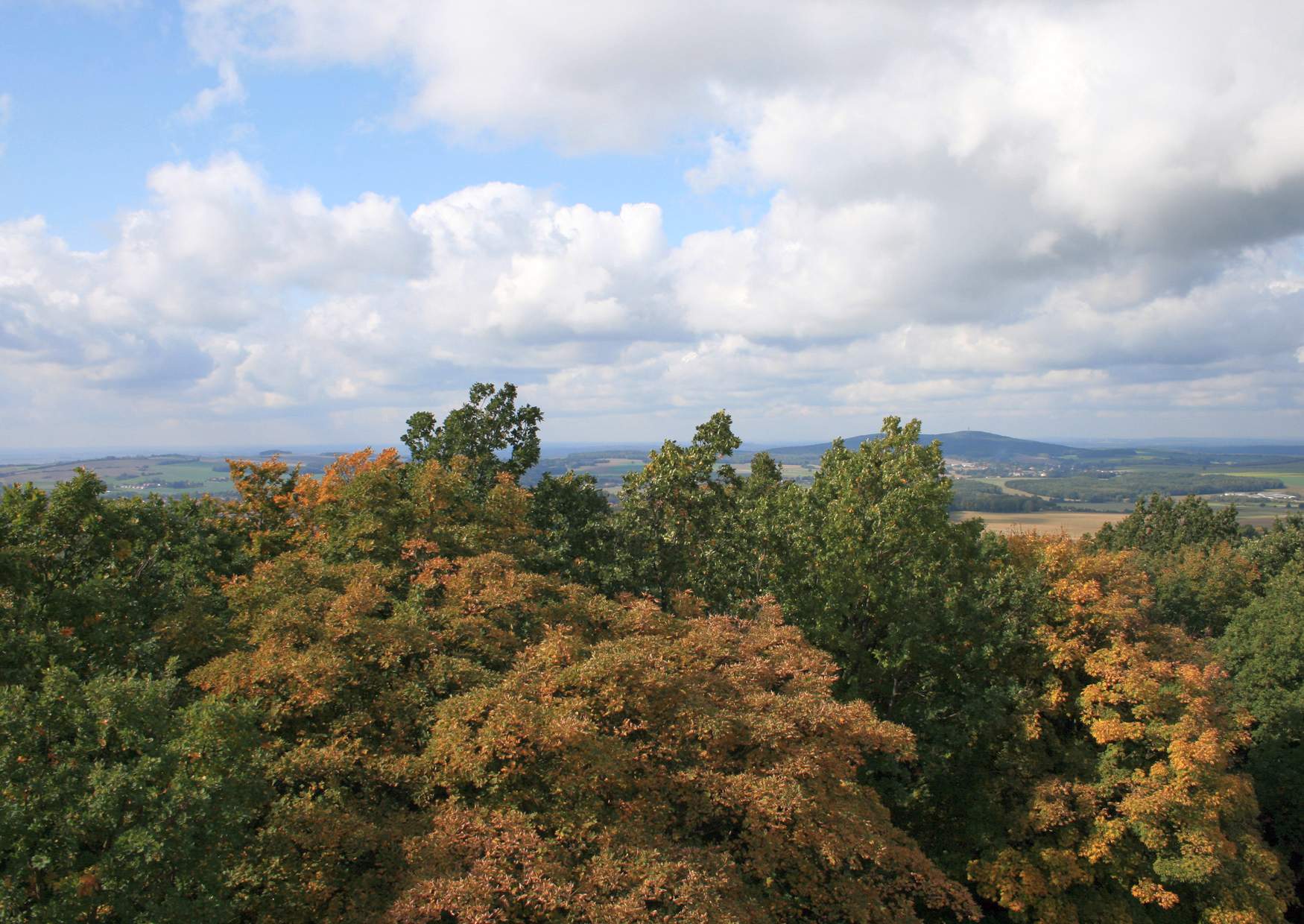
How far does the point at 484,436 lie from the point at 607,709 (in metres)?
20.0

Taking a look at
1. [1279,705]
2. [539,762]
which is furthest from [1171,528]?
[539,762]

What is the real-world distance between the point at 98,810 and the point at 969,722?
872 inches

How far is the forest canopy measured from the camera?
11.5 metres

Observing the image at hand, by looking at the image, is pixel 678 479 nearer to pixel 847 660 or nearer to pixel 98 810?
pixel 847 660

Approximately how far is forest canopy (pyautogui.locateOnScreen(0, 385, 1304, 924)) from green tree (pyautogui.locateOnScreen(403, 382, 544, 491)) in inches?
5.6

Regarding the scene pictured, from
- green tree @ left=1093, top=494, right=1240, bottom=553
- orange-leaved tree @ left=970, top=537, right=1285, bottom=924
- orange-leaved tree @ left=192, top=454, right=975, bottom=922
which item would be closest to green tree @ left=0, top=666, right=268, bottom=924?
orange-leaved tree @ left=192, top=454, right=975, bottom=922

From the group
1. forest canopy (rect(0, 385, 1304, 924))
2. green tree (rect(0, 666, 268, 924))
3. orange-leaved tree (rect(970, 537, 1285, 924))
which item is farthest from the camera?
orange-leaved tree (rect(970, 537, 1285, 924))

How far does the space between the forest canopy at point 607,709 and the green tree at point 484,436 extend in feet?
0.46

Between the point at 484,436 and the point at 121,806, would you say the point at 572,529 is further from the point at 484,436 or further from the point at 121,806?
the point at 121,806

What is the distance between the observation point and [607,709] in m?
14.2

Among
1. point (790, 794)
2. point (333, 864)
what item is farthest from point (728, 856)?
point (333, 864)

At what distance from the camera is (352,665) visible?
15.3 m

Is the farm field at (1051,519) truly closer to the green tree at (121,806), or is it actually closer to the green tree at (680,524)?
the green tree at (680,524)

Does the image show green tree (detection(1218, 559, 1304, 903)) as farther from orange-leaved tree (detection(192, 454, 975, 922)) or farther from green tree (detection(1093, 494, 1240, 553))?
green tree (detection(1093, 494, 1240, 553))
